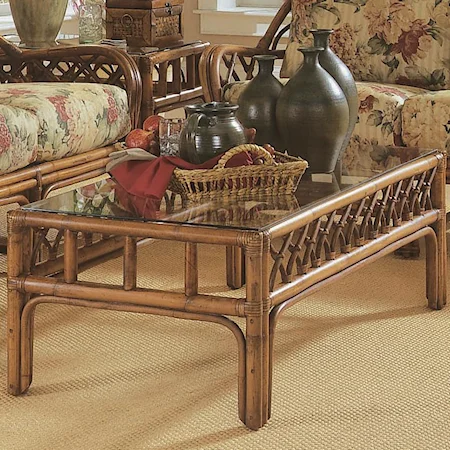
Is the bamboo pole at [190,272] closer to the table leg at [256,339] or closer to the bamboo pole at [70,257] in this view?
the table leg at [256,339]

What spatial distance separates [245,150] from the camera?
2.27 meters

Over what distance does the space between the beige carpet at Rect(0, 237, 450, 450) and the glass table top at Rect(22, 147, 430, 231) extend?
38 centimetres

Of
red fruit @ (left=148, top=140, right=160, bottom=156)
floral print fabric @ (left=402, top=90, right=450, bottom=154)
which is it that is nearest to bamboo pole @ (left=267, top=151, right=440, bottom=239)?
red fruit @ (left=148, top=140, right=160, bottom=156)

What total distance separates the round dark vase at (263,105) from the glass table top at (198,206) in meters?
0.26

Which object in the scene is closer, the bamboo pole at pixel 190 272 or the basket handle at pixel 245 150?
Result: the bamboo pole at pixel 190 272

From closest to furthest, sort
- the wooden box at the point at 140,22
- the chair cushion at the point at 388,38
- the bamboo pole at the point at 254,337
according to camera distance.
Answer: the bamboo pole at the point at 254,337 → the chair cushion at the point at 388,38 → the wooden box at the point at 140,22

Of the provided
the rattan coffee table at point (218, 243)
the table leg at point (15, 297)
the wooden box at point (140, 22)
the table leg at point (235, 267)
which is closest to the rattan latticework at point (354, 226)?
the rattan coffee table at point (218, 243)

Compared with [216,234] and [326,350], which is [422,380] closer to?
[326,350]

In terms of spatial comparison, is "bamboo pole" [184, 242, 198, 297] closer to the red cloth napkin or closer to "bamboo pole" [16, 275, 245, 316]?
"bamboo pole" [16, 275, 245, 316]

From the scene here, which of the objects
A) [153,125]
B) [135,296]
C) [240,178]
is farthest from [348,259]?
[153,125]

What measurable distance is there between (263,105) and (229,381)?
74cm

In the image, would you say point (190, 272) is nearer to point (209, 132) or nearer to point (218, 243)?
point (218, 243)

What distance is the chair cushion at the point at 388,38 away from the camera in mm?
3746

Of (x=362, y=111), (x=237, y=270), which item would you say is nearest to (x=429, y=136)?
(x=362, y=111)
